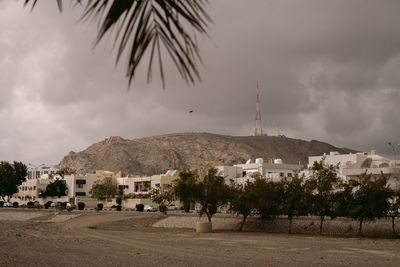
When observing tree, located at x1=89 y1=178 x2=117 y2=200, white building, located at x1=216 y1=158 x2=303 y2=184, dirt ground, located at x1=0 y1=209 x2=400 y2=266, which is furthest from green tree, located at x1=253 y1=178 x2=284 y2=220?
tree, located at x1=89 y1=178 x2=117 y2=200

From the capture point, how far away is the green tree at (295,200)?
45781 mm

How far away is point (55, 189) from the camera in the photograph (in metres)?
116

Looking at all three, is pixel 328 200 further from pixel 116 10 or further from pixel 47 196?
pixel 47 196

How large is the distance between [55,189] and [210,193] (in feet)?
239

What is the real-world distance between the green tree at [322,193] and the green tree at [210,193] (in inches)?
412

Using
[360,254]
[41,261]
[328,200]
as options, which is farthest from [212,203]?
[41,261]

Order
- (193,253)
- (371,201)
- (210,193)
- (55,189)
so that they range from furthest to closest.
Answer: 1. (55,189)
2. (210,193)
3. (371,201)
4. (193,253)

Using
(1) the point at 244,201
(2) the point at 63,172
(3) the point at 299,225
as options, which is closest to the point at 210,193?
(1) the point at 244,201

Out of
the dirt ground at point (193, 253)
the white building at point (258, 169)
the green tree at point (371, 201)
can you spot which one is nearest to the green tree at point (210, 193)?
the dirt ground at point (193, 253)

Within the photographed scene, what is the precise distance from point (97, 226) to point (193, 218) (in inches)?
439

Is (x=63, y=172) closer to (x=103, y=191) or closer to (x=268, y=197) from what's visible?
(x=103, y=191)

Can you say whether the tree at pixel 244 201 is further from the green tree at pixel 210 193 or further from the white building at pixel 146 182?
the white building at pixel 146 182

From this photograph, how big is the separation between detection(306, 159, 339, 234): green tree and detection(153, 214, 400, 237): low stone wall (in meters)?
1.98

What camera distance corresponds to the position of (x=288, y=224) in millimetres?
49875
